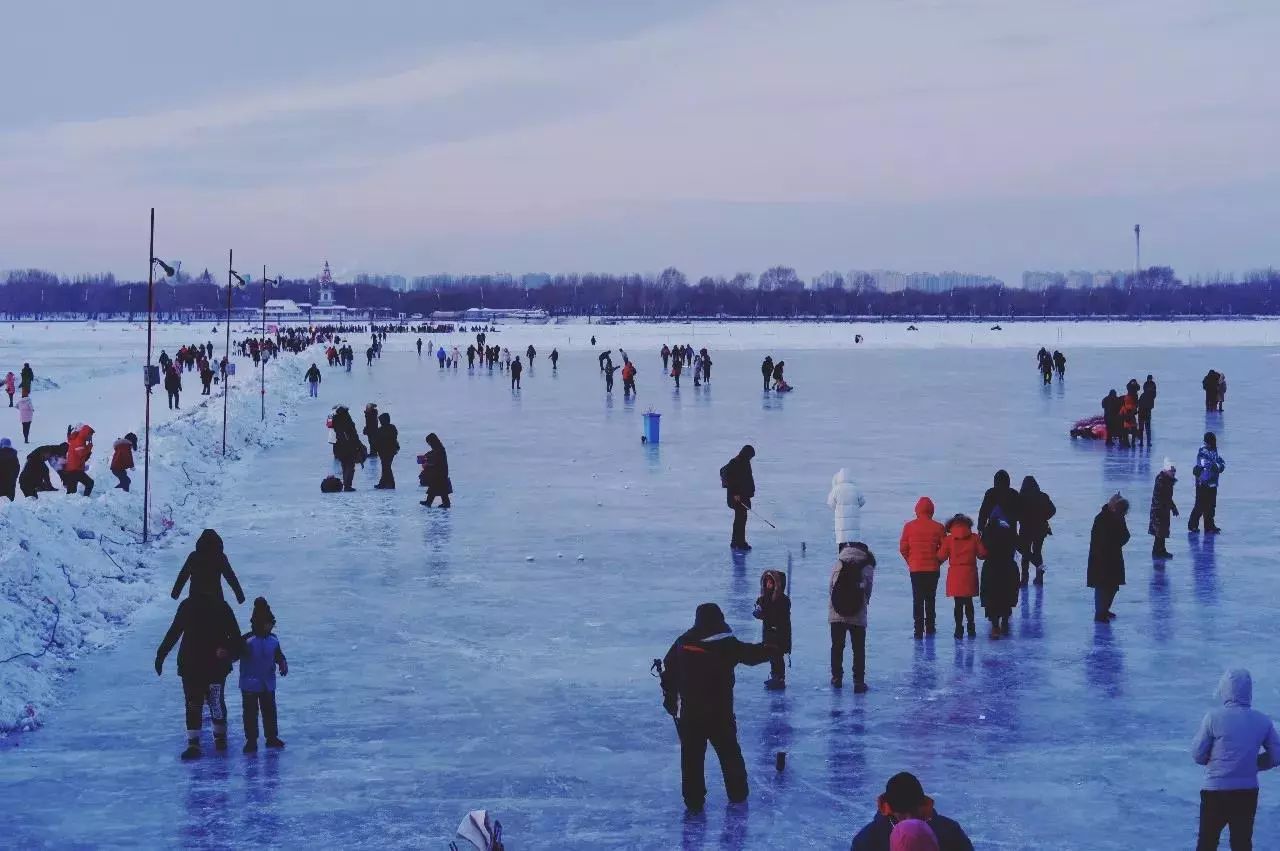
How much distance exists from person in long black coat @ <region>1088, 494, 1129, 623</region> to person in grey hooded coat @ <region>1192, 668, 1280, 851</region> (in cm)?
485

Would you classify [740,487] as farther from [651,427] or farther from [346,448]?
[651,427]

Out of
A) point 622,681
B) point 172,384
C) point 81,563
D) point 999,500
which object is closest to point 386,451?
point 81,563

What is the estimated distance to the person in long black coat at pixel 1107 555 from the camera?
1084 cm

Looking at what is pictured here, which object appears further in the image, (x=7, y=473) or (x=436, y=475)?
(x=436, y=475)

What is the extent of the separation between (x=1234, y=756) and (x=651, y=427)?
18.1 metres

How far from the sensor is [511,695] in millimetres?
9133

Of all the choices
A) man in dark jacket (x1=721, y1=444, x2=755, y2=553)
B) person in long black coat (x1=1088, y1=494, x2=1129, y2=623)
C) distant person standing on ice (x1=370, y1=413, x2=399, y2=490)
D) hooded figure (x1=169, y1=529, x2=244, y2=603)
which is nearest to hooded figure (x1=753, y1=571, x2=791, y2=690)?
hooded figure (x1=169, y1=529, x2=244, y2=603)

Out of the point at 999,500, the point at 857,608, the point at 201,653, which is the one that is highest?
the point at 999,500

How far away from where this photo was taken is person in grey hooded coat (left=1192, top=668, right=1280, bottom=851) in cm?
596

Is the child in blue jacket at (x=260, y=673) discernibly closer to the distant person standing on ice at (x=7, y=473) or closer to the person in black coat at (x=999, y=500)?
the person in black coat at (x=999, y=500)

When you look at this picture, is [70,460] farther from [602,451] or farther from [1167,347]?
[1167,347]

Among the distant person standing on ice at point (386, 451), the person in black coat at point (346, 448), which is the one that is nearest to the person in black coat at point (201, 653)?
the person in black coat at point (346, 448)

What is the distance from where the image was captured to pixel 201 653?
7.84 meters

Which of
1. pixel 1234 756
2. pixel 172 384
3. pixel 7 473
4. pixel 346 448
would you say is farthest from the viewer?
pixel 172 384
